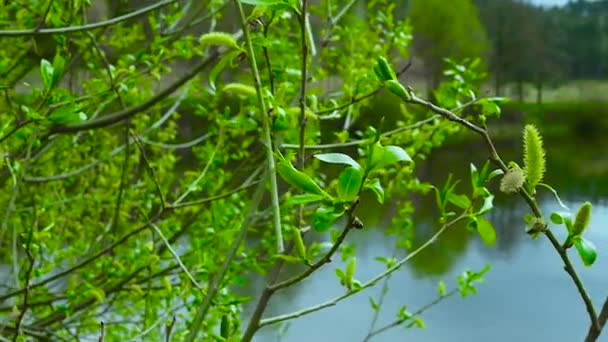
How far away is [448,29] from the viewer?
17.4ft

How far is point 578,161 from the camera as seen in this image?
23.8ft

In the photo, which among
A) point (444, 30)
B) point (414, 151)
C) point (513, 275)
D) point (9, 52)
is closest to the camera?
point (414, 151)

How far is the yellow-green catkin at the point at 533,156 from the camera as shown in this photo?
351 millimetres

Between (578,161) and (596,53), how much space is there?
1.53 m

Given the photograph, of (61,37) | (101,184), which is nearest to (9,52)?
(101,184)

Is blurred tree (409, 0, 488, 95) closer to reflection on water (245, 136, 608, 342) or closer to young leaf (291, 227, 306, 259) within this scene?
reflection on water (245, 136, 608, 342)

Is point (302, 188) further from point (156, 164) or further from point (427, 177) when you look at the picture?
point (427, 177)

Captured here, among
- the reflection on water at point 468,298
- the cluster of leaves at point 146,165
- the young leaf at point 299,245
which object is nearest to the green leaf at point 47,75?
the cluster of leaves at point 146,165

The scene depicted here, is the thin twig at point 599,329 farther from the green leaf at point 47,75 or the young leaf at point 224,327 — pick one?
the green leaf at point 47,75

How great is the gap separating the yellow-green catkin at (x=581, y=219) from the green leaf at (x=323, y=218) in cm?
11

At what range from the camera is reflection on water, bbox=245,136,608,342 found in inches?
154

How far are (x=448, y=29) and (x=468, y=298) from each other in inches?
70.2

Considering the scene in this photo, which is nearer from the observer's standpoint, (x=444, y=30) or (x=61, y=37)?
(x=61, y=37)

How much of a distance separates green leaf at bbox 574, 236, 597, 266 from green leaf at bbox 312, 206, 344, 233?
11 centimetres
